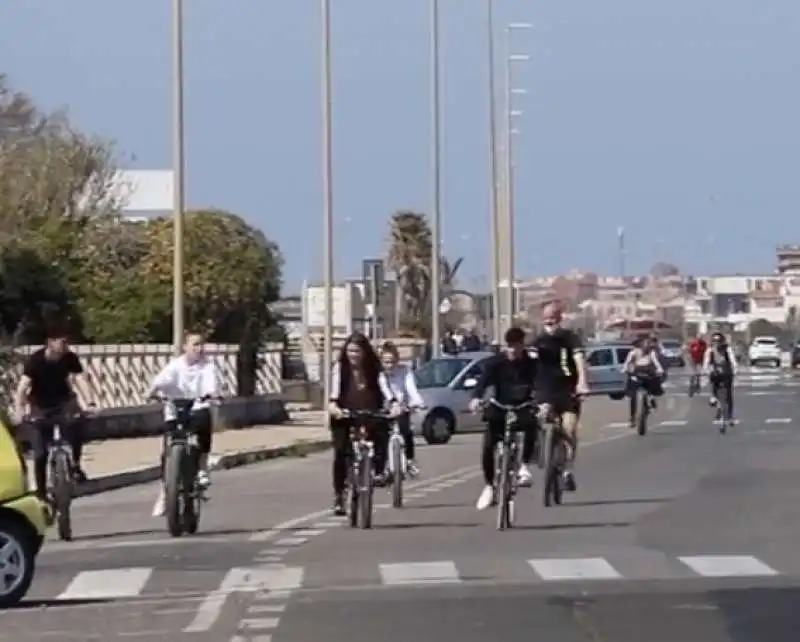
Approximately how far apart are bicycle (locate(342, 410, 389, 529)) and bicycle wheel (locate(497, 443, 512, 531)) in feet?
3.81

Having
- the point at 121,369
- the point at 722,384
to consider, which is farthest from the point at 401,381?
the point at 722,384

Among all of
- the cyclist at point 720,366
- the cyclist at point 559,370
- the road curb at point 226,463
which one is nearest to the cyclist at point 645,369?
the cyclist at point 720,366

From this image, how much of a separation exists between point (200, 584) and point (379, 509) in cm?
764

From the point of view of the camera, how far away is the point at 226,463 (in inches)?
1337

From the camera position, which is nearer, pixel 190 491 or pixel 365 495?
pixel 190 491

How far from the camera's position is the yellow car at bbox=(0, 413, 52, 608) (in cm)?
1523

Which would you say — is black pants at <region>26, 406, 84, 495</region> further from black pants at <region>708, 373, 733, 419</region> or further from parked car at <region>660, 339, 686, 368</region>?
parked car at <region>660, 339, 686, 368</region>

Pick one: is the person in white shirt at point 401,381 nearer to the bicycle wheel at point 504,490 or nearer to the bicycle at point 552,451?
the bicycle at point 552,451

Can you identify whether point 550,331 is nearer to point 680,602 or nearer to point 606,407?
point 680,602

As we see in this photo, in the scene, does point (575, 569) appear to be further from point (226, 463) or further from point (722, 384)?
point (722, 384)

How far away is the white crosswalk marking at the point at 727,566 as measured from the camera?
1686 cm

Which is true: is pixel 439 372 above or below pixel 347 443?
below

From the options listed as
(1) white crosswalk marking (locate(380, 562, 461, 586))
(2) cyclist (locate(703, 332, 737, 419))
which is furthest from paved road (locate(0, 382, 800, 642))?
(2) cyclist (locate(703, 332, 737, 419))

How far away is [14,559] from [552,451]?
29.1 ft
